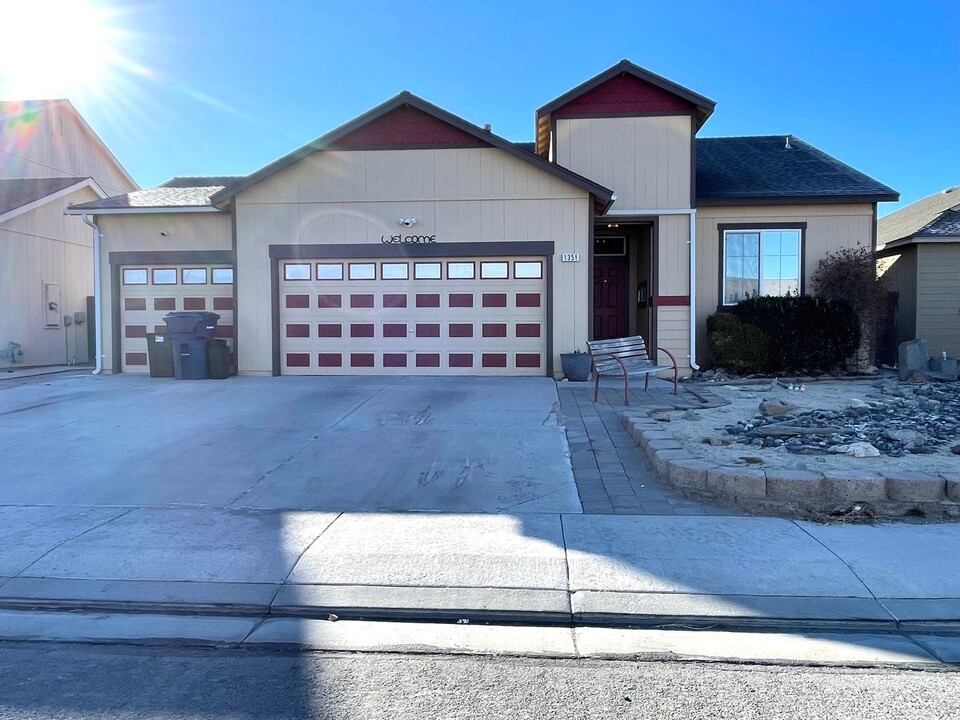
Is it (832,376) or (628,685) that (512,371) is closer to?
(832,376)

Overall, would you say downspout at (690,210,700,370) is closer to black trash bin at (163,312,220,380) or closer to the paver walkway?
the paver walkway

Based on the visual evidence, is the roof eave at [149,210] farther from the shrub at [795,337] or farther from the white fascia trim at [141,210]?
the shrub at [795,337]

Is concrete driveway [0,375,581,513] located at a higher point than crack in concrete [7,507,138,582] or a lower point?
higher

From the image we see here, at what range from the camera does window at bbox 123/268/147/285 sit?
15367mm

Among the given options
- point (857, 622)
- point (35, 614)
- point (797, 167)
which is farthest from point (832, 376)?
point (35, 614)

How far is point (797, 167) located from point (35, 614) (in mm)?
16997

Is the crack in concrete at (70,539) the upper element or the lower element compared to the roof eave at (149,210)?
lower

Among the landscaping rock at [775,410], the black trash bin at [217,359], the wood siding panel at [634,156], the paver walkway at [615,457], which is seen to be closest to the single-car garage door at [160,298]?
the black trash bin at [217,359]

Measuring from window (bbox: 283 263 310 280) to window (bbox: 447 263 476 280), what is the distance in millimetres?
2833

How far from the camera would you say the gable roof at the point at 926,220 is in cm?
1669

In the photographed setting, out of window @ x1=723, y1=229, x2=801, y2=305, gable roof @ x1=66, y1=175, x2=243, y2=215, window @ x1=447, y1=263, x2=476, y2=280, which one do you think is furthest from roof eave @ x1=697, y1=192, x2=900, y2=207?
gable roof @ x1=66, y1=175, x2=243, y2=215

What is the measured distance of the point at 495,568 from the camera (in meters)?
5.08

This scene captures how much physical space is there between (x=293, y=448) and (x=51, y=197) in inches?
610

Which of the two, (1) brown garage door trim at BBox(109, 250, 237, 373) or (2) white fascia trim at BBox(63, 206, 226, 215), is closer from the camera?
(2) white fascia trim at BBox(63, 206, 226, 215)
